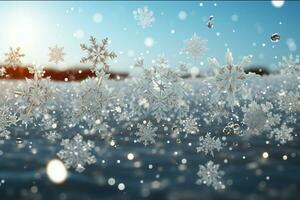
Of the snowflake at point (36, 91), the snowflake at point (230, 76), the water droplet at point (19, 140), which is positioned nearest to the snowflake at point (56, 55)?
the snowflake at point (36, 91)

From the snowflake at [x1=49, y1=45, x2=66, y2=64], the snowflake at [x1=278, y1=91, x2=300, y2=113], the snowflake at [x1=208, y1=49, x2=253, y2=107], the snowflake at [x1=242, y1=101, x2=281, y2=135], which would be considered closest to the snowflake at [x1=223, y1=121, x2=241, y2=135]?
the snowflake at [x1=242, y1=101, x2=281, y2=135]

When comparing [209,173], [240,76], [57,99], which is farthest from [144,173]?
[240,76]

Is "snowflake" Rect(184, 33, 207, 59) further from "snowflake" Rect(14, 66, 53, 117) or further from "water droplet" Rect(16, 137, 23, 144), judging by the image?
"water droplet" Rect(16, 137, 23, 144)

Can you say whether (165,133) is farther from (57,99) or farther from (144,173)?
(57,99)

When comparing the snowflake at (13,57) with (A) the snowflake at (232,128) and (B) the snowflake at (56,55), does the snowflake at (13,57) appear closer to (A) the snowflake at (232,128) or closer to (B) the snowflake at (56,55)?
(B) the snowflake at (56,55)

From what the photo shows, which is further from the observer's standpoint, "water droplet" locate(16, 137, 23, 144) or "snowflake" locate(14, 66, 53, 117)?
"water droplet" locate(16, 137, 23, 144)

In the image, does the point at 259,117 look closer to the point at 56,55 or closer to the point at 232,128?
the point at 232,128
